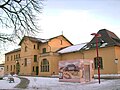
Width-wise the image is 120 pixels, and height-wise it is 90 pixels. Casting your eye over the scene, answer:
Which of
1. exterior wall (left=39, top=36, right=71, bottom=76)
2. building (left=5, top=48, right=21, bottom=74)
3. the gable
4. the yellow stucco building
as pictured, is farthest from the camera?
building (left=5, top=48, right=21, bottom=74)

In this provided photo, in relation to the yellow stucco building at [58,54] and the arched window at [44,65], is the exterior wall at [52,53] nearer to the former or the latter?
the yellow stucco building at [58,54]

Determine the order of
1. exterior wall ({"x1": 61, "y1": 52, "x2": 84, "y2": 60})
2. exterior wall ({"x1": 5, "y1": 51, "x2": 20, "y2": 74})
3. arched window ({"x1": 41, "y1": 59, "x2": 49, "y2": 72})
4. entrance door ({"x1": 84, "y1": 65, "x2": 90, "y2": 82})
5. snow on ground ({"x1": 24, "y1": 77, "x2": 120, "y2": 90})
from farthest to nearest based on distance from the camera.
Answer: exterior wall ({"x1": 5, "y1": 51, "x2": 20, "y2": 74})
arched window ({"x1": 41, "y1": 59, "x2": 49, "y2": 72})
exterior wall ({"x1": 61, "y1": 52, "x2": 84, "y2": 60})
entrance door ({"x1": 84, "y1": 65, "x2": 90, "y2": 82})
snow on ground ({"x1": 24, "y1": 77, "x2": 120, "y2": 90})

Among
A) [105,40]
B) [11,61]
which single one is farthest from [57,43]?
[11,61]

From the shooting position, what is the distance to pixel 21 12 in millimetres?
19562

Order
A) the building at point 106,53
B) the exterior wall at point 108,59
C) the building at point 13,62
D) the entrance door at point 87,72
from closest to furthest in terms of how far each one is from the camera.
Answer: the entrance door at point 87,72 < the building at point 106,53 < the exterior wall at point 108,59 < the building at point 13,62

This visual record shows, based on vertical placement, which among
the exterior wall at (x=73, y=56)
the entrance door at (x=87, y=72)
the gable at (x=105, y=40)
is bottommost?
the entrance door at (x=87, y=72)

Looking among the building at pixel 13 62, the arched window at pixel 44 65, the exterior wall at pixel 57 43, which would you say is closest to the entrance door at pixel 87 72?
the arched window at pixel 44 65

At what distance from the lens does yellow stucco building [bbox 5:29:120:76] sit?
37906 mm

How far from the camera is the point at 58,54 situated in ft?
167

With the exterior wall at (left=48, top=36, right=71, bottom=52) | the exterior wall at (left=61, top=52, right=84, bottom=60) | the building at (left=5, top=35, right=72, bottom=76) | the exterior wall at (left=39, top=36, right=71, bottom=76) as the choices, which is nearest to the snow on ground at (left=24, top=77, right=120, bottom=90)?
the exterior wall at (left=61, top=52, right=84, bottom=60)

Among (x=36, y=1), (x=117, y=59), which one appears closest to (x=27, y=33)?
→ (x=36, y=1)

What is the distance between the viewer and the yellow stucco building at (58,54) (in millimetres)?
37906

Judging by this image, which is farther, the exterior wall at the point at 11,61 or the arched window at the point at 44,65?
the exterior wall at the point at 11,61

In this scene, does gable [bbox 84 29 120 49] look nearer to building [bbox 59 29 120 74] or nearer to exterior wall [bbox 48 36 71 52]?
building [bbox 59 29 120 74]
